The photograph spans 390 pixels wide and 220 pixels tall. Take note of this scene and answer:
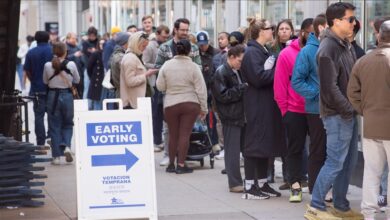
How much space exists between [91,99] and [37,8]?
34.4 m

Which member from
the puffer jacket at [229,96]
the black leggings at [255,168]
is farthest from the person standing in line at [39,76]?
the black leggings at [255,168]

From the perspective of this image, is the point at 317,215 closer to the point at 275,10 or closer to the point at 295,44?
the point at 295,44

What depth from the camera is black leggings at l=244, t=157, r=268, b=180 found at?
1005cm

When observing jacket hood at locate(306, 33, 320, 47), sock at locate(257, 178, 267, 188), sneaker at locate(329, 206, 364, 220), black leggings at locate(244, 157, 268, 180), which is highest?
jacket hood at locate(306, 33, 320, 47)

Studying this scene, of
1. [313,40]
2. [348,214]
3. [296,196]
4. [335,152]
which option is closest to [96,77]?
[296,196]

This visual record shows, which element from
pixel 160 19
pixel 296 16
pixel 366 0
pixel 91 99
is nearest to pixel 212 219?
pixel 366 0

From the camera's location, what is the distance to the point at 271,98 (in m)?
9.94

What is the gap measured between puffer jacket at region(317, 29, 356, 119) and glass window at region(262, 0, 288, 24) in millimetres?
6855

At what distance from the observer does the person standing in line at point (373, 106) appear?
7969mm

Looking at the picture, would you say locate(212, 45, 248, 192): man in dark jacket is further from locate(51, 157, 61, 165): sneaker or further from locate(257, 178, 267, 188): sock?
A: locate(51, 157, 61, 165): sneaker

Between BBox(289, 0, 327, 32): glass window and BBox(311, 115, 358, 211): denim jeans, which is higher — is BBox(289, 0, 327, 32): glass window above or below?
above

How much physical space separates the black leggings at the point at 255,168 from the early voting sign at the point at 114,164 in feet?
6.14

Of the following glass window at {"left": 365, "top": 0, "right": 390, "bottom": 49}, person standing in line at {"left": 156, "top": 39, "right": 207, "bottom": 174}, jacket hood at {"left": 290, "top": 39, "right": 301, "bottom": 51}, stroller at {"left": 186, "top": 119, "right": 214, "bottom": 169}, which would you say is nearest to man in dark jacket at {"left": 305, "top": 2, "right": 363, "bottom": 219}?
jacket hood at {"left": 290, "top": 39, "right": 301, "bottom": 51}

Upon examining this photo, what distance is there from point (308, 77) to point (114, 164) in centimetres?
219
